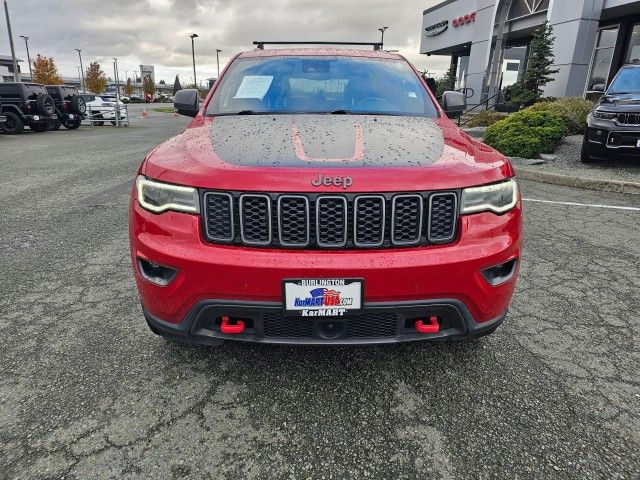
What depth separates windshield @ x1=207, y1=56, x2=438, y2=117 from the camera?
2930 millimetres

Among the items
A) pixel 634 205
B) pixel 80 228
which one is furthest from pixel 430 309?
pixel 634 205

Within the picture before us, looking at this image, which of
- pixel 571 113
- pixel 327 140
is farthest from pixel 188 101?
pixel 571 113

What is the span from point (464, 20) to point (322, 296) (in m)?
26.8

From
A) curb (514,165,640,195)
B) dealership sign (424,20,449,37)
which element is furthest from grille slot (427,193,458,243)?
dealership sign (424,20,449,37)

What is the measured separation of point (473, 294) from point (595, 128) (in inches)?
285

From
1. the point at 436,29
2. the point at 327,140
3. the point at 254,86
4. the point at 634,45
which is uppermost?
the point at 436,29

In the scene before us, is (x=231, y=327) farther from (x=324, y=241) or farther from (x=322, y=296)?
(x=324, y=241)

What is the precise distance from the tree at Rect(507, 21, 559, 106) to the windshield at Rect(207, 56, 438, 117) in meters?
15.6

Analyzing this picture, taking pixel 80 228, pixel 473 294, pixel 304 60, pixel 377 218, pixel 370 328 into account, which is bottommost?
pixel 80 228

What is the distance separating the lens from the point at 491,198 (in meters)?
1.96

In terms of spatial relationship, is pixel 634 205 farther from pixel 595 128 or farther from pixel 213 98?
pixel 213 98

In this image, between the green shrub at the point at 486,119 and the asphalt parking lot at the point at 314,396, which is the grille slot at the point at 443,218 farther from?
the green shrub at the point at 486,119

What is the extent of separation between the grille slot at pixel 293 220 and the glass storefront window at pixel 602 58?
18989 mm

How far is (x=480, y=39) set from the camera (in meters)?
22.1
